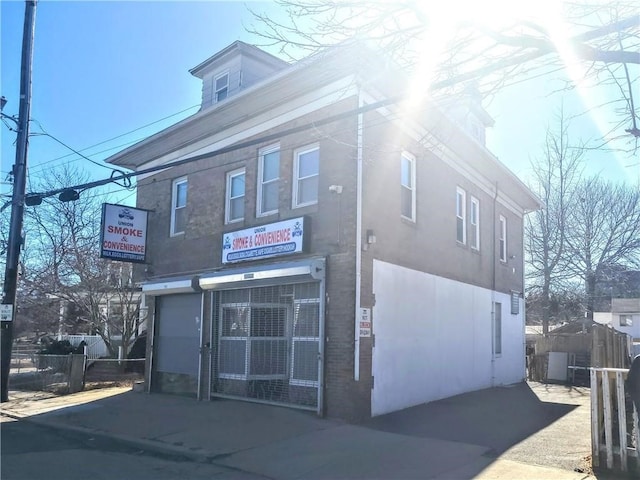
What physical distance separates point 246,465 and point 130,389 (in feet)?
31.5

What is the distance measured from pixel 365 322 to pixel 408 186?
394 cm

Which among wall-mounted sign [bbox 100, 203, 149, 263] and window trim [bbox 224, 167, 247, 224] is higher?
window trim [bbox 224, 167, 247, 224]

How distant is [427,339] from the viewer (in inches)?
548

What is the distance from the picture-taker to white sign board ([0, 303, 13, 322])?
15.3 m

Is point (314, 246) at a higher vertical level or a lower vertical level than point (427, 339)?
higher

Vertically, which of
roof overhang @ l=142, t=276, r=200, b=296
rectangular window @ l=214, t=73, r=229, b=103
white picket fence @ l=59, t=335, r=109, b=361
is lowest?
white picket fence @ l=59, t=335, r=109, b=361

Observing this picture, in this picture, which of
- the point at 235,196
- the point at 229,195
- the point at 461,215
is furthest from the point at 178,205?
the point at 461,215

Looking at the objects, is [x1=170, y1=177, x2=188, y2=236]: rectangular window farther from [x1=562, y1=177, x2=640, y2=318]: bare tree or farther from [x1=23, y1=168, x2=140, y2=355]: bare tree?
[x1=562, y1=177, x2=640, y2=318]: bare tree

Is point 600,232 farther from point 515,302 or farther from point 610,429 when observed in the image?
point 610,429

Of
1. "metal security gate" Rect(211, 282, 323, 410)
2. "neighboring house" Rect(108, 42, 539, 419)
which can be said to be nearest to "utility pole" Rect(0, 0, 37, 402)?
"neighboring house" Rect(108, 42, 539, 419)

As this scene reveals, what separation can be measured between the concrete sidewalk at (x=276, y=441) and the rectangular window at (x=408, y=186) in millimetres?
4832

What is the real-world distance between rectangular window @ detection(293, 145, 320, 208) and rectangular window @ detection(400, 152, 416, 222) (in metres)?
2.16

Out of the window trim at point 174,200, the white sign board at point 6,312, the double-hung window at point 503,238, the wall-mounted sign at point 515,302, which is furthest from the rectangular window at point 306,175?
the wall-mounted sign at point 515,302

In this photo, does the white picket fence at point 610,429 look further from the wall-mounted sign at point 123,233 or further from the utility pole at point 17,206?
the utility pole at point 17,206
